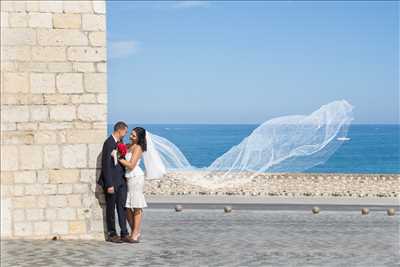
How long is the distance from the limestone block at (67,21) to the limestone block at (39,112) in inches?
49.5

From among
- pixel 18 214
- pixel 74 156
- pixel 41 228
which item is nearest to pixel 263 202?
pixel 74 156

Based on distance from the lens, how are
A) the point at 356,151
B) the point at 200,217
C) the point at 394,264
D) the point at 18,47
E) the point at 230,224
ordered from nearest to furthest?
the point at 394,264
the point at 18,47
the point at 230,224
the point at 200,217
the point at 356,151

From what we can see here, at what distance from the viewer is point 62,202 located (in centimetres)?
1167

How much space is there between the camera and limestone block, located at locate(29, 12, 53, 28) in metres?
11.6

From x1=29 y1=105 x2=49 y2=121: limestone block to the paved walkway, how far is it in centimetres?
189

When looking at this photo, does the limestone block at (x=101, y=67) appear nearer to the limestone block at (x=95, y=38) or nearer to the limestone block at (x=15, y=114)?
the limestone block at (x=95, y=38)

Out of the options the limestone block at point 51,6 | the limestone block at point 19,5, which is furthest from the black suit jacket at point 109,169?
the limestone block at point 19,5

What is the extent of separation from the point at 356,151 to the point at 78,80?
328 feet

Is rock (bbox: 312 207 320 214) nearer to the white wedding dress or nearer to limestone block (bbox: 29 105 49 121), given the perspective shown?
the white wedding dress

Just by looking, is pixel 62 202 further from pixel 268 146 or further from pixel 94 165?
pixel 268 146

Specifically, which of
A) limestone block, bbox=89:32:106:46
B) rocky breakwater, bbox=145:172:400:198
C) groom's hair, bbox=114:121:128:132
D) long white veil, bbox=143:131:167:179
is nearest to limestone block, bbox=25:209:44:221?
groom's hair, bbox=114:121:128:132

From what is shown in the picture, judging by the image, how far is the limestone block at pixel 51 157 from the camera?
1162cm

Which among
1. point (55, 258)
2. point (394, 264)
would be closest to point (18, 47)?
point (55, 258)

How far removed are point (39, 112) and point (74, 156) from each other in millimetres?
860
